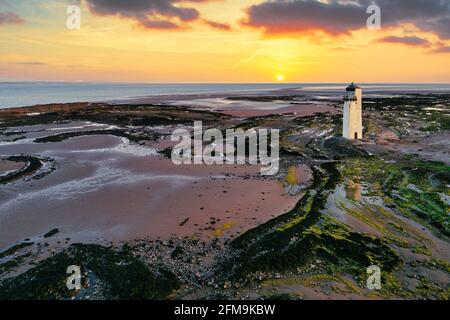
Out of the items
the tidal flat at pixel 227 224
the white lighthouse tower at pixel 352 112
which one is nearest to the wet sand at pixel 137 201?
the tidal flat at pixel 227 224

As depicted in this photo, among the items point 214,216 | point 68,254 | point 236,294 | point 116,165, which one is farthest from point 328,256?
point 116,165

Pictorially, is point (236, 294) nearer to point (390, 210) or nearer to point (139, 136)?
point (390, 210)

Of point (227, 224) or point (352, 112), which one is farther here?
point (352, 112)

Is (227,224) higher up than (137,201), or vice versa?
(137,201)

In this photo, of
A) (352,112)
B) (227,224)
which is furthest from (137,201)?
(352,112)

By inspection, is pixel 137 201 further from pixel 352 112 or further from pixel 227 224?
pixel 352 112

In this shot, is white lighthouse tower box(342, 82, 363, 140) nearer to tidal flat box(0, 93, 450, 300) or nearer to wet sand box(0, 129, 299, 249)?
tidal flat box(0, 93, 450, 300)
